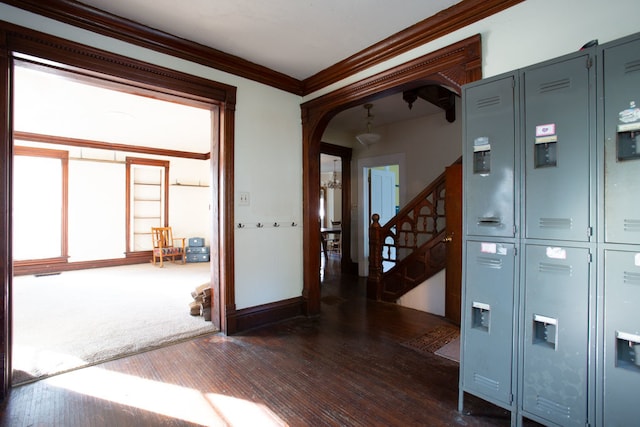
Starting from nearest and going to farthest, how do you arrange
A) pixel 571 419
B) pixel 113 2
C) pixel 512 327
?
pixel 571 419 < pixel 512 327 < pixel 113 2

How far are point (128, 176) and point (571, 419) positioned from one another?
28.6 feet

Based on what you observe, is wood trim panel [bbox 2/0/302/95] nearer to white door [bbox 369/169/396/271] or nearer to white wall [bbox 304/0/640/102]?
white wall [bbox 304/0/640/102]

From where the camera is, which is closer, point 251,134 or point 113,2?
point 113,2

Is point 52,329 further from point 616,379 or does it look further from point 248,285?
point 616,379

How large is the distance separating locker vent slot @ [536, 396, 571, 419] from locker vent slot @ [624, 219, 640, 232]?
3.12 feet

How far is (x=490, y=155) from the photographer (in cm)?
191

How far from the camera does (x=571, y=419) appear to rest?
5.20ft

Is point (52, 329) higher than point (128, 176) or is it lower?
lower

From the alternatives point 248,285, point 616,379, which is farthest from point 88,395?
point 616,379

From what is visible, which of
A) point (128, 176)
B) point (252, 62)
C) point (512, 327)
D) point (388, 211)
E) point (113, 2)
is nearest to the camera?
point (512, 327)

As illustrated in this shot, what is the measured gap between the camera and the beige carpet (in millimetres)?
2758

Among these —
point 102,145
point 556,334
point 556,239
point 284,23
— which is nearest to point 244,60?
point 284,23


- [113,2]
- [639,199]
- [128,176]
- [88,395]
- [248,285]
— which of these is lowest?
[88,395]

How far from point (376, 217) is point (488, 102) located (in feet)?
9.17
